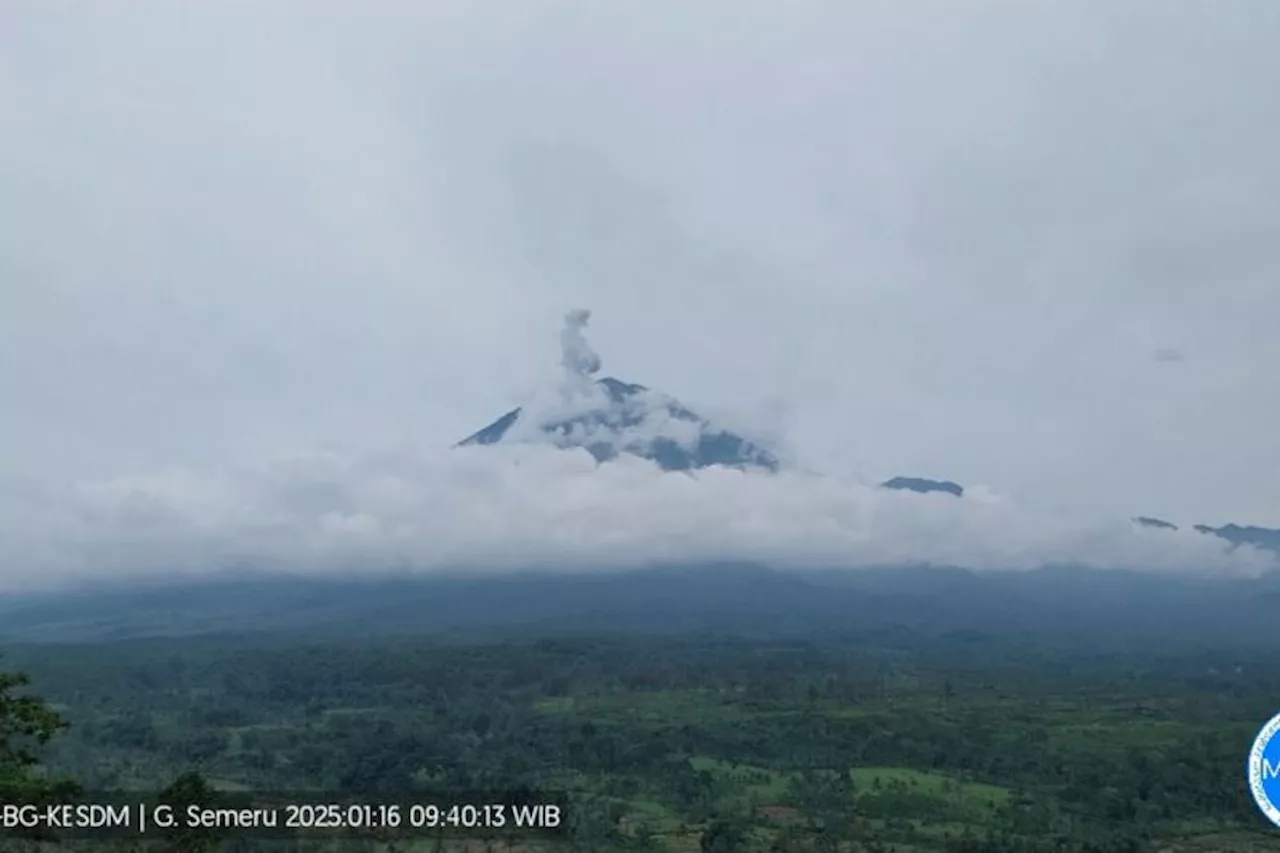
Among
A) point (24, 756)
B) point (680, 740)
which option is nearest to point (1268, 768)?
point (24, 756)

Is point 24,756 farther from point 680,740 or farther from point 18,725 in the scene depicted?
point 680,740

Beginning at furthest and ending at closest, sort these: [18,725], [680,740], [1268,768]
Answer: [680,740] → [1268,768] → [18,725]

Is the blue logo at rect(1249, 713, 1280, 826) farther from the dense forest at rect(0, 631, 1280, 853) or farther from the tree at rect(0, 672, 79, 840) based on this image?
the tree at rect(0, 672, 79, 840)

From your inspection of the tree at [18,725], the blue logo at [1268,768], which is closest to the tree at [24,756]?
→ the tree at [18,725]

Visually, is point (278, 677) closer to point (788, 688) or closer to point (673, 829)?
point (788, 688)

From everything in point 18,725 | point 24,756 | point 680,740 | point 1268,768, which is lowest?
point 680,740

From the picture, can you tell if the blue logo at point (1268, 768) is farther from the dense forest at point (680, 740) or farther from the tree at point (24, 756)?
the tree at point (24, 756)
